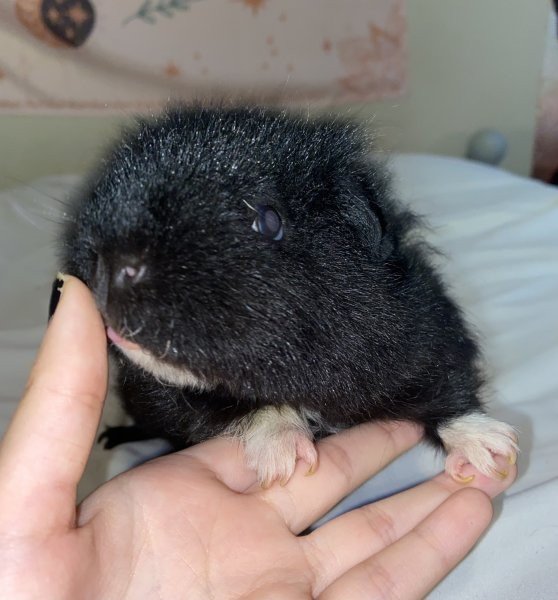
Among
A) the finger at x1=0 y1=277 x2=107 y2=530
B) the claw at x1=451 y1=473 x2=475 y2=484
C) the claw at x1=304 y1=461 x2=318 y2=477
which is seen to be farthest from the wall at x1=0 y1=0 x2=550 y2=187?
the finger at x1=0 y1=277 x2=107 y2=530

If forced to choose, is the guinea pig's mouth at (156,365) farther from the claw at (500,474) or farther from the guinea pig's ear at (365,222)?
the claw at (500,474)

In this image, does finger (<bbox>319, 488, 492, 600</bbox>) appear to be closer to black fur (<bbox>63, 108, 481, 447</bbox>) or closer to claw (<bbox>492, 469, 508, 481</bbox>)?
claw (<bbox>492, 469, 508, 481</bbox>)

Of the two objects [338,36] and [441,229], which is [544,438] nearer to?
[441,229]

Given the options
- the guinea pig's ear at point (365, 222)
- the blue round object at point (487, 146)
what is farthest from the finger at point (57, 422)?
the blue round object at point (487, 146)

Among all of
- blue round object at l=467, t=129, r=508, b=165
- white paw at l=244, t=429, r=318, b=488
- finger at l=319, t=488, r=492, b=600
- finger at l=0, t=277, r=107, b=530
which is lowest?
→ blue round object at l=467, t=129, r=508, b=165

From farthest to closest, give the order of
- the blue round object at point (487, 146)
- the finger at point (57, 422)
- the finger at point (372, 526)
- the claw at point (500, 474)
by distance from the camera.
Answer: the blue round object at point (487, 146), the claw at point (500, 474), the finger at point (372, 526), the finger at point (57, 422)

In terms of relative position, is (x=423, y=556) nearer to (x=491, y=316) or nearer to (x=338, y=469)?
(x=338, y=469)
